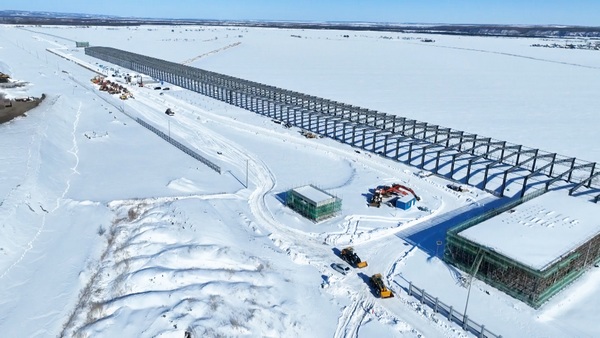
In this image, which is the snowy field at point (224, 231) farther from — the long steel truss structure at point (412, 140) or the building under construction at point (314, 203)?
the long steel truss structure at point (412, 140)

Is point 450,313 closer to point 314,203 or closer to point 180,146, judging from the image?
point 314,203

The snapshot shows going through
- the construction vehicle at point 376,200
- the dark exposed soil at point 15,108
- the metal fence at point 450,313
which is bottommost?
the metal fence at point 450,313

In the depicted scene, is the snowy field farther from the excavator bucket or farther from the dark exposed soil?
the dark exposed soil

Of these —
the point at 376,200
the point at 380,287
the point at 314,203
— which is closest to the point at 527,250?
the point at 380,287

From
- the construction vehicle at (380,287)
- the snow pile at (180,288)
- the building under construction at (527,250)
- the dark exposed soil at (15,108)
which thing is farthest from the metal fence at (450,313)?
the dark exposed soil at (15,108)

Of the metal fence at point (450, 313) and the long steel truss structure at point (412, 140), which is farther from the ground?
the long steel truss structure at point (412, 140)

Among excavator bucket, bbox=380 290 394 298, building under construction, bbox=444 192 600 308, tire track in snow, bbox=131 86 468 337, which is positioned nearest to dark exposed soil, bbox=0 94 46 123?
tire track in snow, bbox=131 86 468 337
